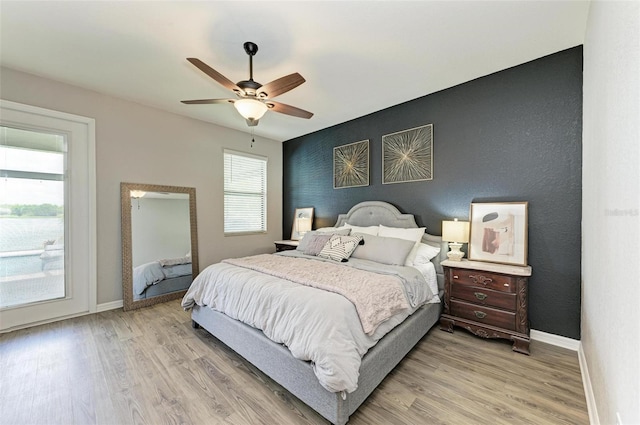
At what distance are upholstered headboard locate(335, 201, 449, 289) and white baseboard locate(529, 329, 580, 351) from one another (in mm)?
917

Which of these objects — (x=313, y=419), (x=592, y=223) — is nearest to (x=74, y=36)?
(x=313, y=419)

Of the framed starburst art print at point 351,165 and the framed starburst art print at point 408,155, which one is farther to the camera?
the framed starburst art print at point 351,165

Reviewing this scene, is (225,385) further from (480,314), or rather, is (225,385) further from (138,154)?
(138,154)

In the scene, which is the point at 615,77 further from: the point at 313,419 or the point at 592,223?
the point at 313,419

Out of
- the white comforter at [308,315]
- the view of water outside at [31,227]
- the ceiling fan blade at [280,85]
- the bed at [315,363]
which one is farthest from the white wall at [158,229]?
the ceiling fan blade at [280,85]

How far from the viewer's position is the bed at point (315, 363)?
60.0 inches

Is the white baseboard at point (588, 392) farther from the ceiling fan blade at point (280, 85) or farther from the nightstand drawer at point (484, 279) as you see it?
the ceiling fan blade at point (280, 85)

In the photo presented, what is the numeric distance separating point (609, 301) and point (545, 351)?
1508 mm

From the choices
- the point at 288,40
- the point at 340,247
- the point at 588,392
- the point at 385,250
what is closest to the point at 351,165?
the point at 340,247

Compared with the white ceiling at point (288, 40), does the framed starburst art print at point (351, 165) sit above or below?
below

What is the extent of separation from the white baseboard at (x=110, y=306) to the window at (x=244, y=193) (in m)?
1.74

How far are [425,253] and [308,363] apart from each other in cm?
190

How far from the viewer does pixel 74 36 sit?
220 cm

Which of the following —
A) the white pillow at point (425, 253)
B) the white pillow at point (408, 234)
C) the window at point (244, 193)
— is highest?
the window at point (244, 193)
